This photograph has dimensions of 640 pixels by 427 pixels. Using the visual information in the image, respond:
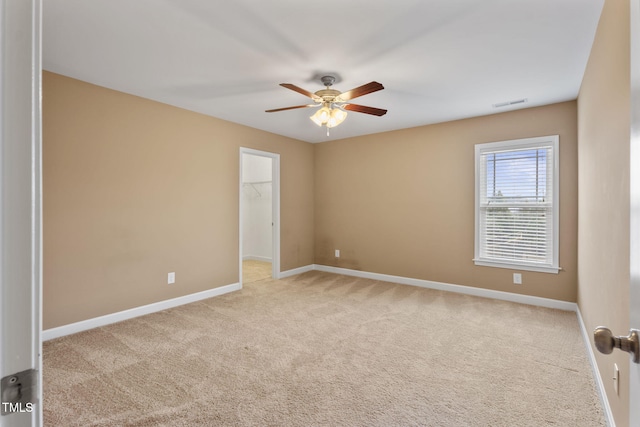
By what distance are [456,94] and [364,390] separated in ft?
10.2

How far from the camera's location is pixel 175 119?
3.98 m

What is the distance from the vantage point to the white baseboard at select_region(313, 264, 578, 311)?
12.8 feet

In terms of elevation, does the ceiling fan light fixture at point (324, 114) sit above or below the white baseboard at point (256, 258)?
above

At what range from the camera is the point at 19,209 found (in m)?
0.50

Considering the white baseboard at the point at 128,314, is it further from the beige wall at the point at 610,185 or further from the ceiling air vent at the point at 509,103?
the ceiling air vent at the point at 509,103

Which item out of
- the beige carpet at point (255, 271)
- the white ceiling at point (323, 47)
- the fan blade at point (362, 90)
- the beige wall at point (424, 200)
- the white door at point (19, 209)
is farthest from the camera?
the beige carpet at point (255, 271)

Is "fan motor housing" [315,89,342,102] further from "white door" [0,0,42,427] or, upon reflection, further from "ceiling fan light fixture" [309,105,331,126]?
"white door" [0,0,42,427]

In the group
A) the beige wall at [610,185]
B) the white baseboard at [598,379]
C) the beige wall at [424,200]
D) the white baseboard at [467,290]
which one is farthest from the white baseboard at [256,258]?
the beige wall at [610,185]

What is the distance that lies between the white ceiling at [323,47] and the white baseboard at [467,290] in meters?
2.42

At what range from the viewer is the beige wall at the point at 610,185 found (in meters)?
1.53

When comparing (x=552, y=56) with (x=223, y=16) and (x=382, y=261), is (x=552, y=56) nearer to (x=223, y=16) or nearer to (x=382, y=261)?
(x=223, y=16)

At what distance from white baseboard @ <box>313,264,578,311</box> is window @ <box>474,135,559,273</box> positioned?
14.9 inches

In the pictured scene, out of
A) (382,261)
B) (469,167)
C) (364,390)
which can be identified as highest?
(469,167)

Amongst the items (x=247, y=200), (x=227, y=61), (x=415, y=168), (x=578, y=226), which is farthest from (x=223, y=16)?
(x=247, y=200)
